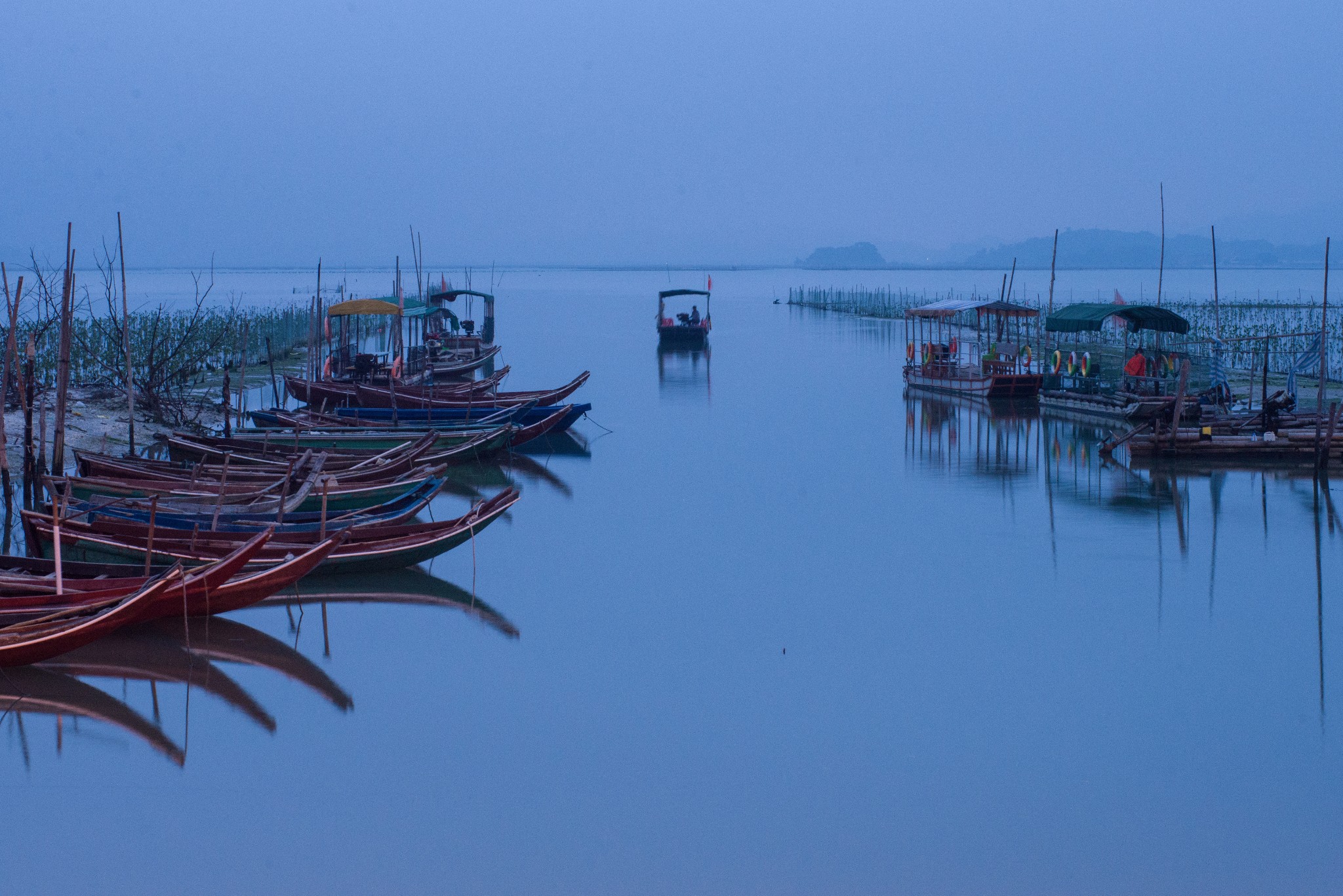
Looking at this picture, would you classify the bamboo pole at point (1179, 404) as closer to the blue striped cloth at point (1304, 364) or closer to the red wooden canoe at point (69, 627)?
the blue striped cloth at point (1304, 364)

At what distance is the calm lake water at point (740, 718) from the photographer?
5.08 m

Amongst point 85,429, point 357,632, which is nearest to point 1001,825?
point 357,632

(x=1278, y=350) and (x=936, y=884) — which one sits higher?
(x=1278, y=350)

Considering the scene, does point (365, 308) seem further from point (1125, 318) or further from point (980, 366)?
point (1125, 318)

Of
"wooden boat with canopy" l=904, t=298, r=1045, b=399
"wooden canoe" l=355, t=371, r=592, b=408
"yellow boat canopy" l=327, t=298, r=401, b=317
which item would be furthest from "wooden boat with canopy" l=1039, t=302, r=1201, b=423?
"yellow boat canopy" l=327, t=298, r=401, b=317

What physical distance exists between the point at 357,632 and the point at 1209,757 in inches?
201

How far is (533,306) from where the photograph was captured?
6284cm

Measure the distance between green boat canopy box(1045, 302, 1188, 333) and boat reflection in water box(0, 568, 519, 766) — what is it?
40.6 ft

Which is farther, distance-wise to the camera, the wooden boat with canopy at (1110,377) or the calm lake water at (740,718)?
the wooden boat with canopy at (1110,377)

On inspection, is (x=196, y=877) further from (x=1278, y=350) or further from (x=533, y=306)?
(x=533, y=306)

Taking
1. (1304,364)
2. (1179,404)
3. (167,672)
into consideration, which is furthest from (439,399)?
(1304,364)

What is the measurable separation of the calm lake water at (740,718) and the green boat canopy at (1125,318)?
20.1 feet

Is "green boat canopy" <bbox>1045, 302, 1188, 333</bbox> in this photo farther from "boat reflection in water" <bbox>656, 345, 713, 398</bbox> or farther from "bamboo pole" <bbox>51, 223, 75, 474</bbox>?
"bamboo pole" <bbox>51, 223, 75, 474</bbox>

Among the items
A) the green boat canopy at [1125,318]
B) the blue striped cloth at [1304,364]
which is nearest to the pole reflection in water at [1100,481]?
the green boat canopy at [1125,318]
